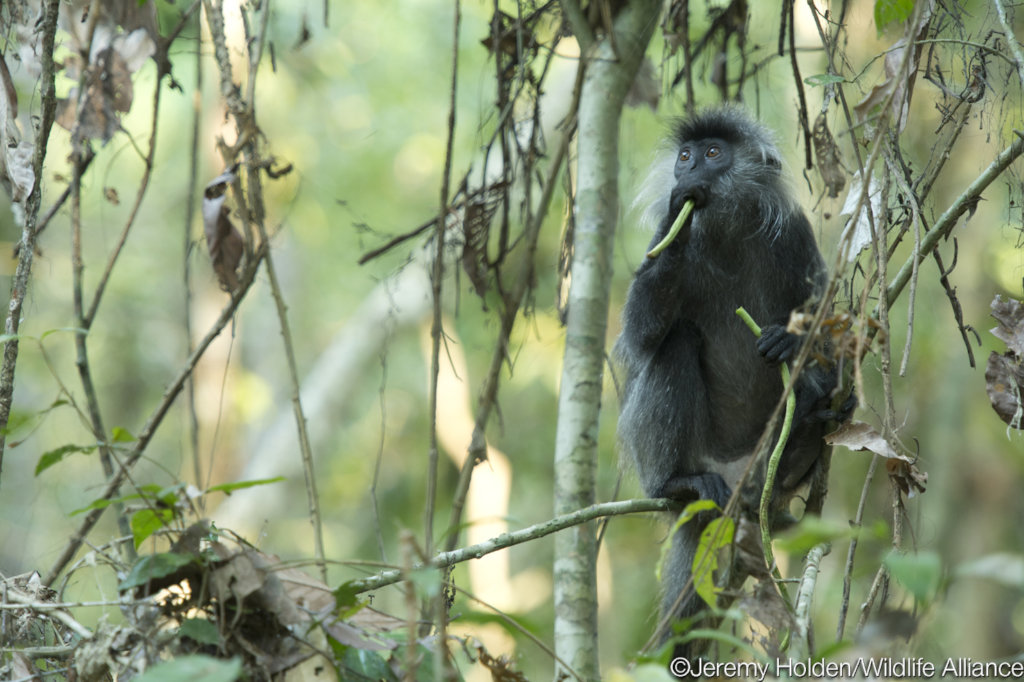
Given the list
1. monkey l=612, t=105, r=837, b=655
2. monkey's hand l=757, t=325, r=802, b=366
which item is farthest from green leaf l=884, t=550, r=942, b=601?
monkey l=612, t=105, r=837, b=655

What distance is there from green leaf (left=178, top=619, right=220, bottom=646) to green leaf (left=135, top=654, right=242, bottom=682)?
0.39 m

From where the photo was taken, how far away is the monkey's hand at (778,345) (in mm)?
3449

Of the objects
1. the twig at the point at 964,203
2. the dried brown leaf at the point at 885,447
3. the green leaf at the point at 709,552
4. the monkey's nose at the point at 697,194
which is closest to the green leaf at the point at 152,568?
the green leaf at the point at 709,552

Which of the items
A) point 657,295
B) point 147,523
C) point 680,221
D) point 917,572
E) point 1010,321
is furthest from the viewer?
point 657,295

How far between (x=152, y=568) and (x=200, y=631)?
0.17 m

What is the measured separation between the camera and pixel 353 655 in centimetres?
215

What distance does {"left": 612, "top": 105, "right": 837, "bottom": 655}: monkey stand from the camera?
405cm

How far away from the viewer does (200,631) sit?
193 cm

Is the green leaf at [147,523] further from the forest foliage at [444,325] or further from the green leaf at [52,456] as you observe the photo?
the green leaf at [52,456]

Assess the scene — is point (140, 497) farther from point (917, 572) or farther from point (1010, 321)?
point (1010, 321)

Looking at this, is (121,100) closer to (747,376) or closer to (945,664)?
(747,376)

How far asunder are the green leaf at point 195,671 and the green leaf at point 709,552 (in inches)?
43.2

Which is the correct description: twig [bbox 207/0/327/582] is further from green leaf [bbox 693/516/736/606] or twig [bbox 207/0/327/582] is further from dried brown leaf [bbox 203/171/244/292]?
green leaf [bbox 693/516/736/606]

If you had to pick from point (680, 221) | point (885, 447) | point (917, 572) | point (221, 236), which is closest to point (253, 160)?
point (221, 236)
